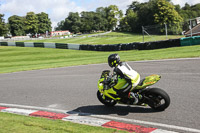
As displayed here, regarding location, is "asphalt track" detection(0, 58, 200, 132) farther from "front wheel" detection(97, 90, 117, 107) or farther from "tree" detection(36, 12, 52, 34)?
"tree" detection(36, 12, 52, 34)

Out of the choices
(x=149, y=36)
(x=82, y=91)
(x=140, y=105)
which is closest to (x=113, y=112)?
(x=140, y=105)

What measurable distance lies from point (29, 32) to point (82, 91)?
120 meters

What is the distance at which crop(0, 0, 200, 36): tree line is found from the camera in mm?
84812

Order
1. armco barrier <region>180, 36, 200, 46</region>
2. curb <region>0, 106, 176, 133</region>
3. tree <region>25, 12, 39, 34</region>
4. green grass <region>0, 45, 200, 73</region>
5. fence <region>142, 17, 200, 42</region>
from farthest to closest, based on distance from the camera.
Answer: tree <region>25, 12, 39, 34</region> < fence <region>142, 17, 200, 42</region> < armco barrier <region>180, 36, 200, 46</region> < green grass <region>0, 45, 200, 73</region> < curb <region>0, 106, 176, 133</region>

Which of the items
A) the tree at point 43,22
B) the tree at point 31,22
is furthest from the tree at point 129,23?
the tree at point 31,22

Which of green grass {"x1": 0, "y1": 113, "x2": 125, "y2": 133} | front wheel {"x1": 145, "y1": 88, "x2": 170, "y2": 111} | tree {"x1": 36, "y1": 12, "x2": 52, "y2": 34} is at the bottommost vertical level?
green grass {"x1": 0, "y1": 113, "x2": 125, "y2": 133}

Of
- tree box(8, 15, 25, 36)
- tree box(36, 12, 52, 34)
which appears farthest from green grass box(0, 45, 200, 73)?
Result: tree box(8, 15, 25, 36)

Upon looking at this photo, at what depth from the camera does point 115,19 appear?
387 feet

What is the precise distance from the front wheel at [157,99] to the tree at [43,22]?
411 ft

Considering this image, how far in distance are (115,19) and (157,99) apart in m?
115

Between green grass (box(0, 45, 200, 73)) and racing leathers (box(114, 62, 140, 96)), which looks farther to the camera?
green grass (box(0, 45, 200, 73))

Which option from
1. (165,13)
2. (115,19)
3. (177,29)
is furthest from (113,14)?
(177,29)

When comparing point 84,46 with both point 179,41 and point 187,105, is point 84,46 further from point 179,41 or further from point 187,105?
point 187,105

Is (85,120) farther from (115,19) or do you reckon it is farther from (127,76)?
(115,19)
